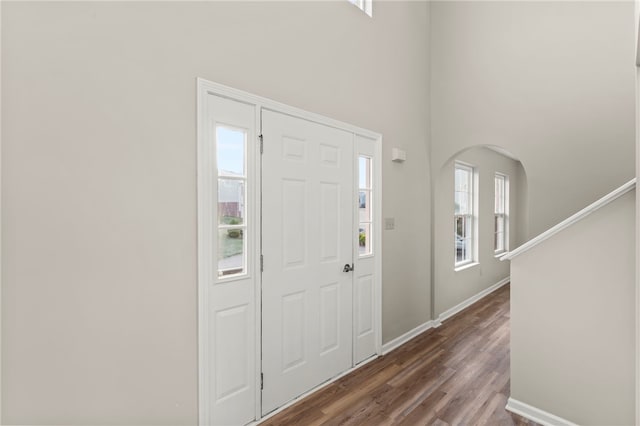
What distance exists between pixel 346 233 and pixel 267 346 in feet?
3.83

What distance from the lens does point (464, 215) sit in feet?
17.4

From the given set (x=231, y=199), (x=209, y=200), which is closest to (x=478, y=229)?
(x=231, y=199)

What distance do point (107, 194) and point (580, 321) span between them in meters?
2.96

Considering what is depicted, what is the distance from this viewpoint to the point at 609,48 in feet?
9.39

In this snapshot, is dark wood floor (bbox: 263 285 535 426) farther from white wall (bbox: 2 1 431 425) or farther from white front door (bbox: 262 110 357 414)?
white wall (bbox: 2 1 431 425)

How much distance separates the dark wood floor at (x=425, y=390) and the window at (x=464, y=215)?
68.7 inches

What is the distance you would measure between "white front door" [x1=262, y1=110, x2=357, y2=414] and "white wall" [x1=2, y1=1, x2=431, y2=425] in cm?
49

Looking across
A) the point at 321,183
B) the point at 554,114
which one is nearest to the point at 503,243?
the point at 554,114

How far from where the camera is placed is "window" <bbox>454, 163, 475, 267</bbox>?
16.9ft

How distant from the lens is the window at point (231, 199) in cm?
204

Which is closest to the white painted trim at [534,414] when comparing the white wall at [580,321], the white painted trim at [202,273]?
the white wall at [580,321]

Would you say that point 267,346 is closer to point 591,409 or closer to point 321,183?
point 321,183

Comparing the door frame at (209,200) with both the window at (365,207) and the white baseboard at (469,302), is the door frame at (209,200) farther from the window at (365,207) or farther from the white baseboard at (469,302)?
the white baseboard at (469,302)

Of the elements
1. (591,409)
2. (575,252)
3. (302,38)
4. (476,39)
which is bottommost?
(591,409)
